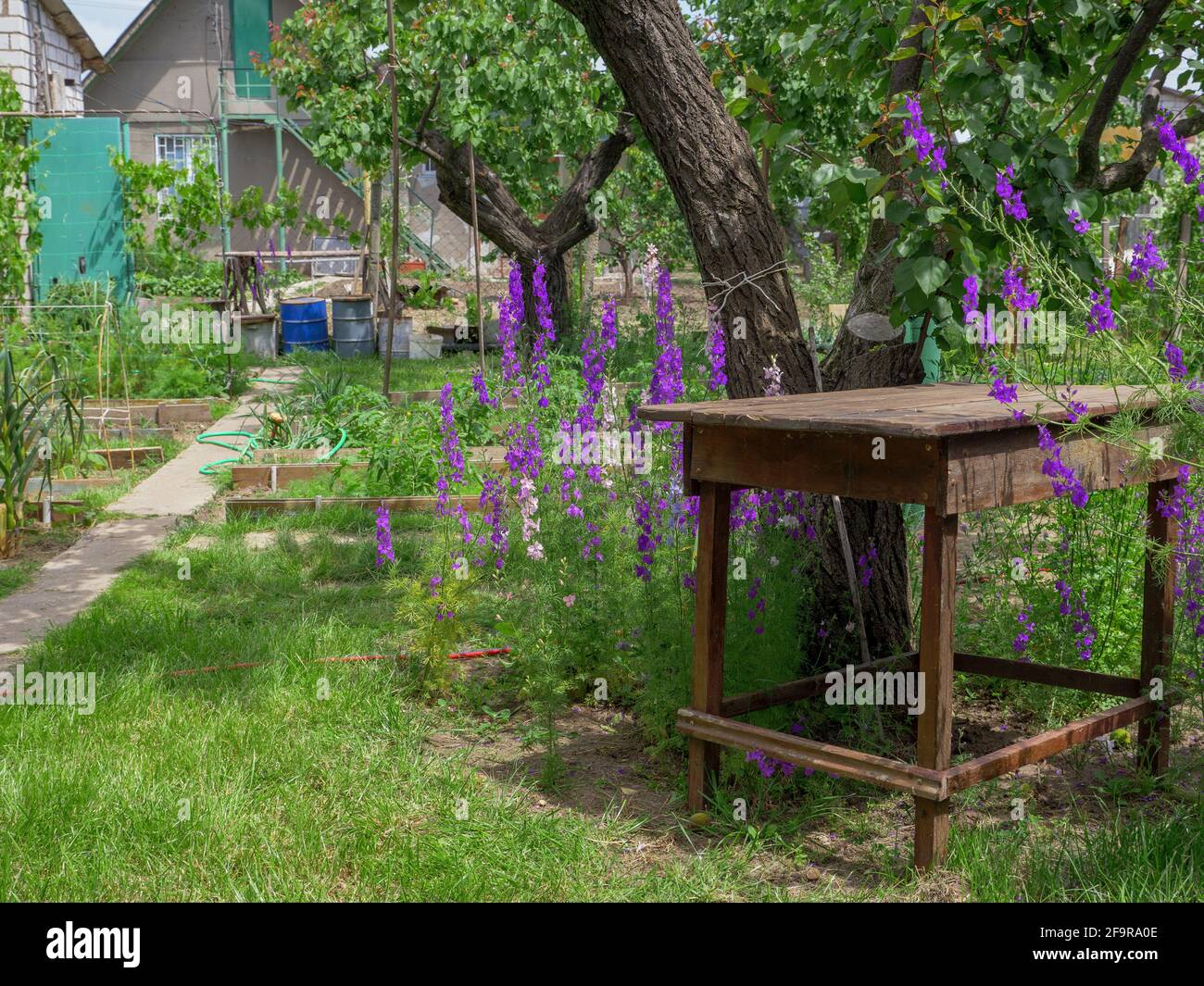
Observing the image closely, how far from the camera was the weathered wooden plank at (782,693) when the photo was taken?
11.9 feet

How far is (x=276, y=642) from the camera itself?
4844mm

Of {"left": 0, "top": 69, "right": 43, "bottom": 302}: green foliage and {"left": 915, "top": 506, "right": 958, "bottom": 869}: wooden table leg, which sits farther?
{"left": 0, "top": 69, "right": 43, "bottom": 302}: green foliage

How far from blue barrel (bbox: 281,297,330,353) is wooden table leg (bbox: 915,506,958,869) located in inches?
495

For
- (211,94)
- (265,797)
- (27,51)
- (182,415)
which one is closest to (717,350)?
(265,797)

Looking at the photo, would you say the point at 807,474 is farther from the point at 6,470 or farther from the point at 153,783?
the point at 6,470

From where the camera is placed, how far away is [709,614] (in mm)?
3498

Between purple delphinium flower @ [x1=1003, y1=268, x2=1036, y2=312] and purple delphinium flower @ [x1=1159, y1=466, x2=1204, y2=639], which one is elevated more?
purple delphinium flower @ [x1=1003, y1=268, x2=1036, y2=312]

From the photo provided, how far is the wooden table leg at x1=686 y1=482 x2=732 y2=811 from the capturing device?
3.48m

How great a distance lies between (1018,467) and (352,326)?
41.4 feet

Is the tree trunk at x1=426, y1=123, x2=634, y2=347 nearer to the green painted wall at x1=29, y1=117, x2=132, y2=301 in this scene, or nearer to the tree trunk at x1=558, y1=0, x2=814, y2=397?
the green painted wall at x1=29, y1=117, x2=132, y2=301

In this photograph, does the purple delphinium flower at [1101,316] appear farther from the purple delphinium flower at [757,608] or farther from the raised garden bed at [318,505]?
the raised garden bed at [318,505]

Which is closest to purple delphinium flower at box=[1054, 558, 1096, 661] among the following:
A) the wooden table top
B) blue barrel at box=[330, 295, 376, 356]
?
the wooden table top

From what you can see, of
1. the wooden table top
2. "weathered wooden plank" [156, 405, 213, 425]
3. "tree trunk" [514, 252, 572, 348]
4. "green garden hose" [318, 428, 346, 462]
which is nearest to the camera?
the wooden table top

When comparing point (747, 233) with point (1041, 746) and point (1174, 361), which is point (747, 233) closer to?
point (1174, 361)
